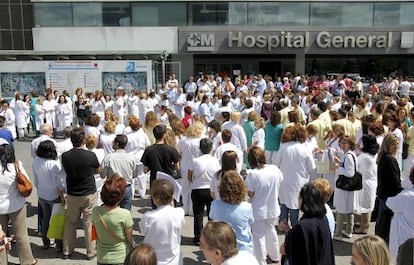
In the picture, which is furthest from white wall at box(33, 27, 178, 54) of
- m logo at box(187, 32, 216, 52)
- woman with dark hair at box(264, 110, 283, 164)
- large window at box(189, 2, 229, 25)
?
woman with dark hair at box(264, 110, 283, 164)

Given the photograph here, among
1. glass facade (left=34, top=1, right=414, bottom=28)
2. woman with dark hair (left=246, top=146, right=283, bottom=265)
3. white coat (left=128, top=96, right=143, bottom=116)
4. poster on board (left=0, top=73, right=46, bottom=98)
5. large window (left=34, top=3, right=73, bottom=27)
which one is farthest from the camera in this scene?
glass facade (left=34, top=1, right=414, bottom=28)

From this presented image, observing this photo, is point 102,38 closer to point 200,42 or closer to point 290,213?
point 200,42

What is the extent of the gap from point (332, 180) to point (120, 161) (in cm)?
397

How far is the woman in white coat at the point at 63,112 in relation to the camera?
1592 centimetres

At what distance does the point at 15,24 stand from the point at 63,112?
69.1ft

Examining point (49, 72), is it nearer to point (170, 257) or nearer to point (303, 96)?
point (303, 96)

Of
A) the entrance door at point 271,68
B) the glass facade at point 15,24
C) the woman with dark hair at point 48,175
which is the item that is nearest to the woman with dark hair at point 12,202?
the woman with dark hair at point 48,175

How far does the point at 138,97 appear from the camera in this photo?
16.2 m

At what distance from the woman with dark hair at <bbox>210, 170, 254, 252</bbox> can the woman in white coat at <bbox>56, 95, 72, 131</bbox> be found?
12778mm

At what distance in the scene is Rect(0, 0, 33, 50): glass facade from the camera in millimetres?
32906

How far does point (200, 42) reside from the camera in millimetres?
27688

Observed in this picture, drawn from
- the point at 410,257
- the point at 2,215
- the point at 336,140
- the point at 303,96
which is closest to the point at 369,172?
the point at 336,140

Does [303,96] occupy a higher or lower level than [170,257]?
higher

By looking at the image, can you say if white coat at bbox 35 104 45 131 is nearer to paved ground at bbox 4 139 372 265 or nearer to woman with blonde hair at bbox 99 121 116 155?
paved ground at bbox 4 139 372 265
